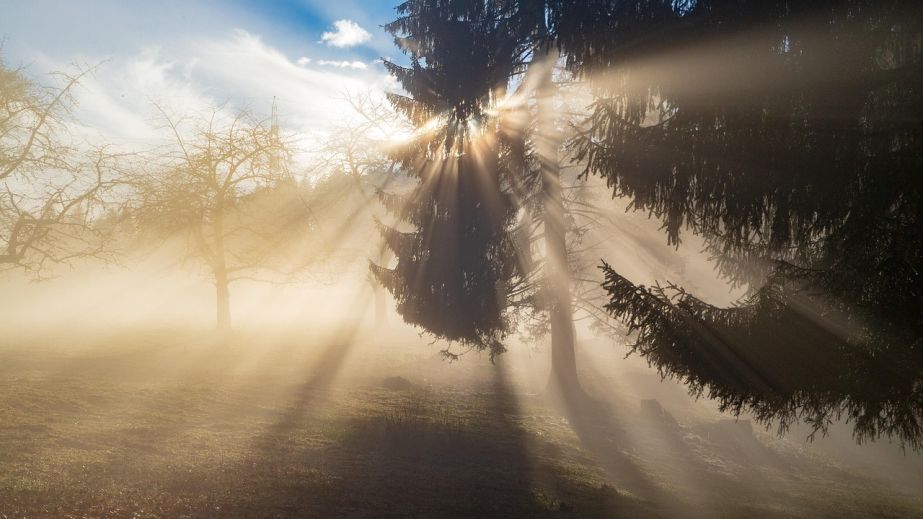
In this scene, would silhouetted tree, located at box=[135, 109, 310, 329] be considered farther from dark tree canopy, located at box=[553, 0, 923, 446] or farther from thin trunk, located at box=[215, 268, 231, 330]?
dark tree canopy, located at box=[553, 0, 923, 446]

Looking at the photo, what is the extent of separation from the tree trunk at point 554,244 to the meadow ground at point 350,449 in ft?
3.49

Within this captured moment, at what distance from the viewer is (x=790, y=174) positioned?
5.09 m

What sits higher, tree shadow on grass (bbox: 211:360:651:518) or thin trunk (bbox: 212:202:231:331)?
thin trunk (bbox: 212:202:231:331)

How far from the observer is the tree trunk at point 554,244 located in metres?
13.0

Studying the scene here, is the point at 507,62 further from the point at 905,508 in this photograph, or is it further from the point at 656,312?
the point at 905,508

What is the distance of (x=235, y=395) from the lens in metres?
10.8

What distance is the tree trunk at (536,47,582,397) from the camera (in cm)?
1298

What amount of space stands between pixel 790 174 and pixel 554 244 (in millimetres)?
8550

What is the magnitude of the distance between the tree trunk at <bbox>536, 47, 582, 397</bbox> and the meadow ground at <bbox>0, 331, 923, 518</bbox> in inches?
41.9

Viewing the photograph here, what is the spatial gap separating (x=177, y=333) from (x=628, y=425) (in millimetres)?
15204

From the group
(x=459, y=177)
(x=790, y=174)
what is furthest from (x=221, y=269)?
(x=790, y=174)

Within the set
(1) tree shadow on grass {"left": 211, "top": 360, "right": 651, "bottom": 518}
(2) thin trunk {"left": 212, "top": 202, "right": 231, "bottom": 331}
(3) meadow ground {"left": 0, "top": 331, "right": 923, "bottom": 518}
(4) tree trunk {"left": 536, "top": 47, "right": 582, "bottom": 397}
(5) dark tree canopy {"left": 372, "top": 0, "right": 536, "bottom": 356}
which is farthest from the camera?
(2) thin trunk {"left": 212, "top": 202, "right": 231, "bottom": 331}

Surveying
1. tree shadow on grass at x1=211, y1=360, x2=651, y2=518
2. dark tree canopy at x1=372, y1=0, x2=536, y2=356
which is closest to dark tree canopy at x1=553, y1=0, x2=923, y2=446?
tree shadow on grass at x1=211, y1=360, x2=651, y2=518

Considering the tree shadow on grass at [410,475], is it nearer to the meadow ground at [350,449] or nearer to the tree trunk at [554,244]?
the meadow ground at [350,449]
